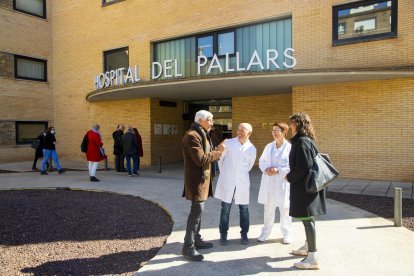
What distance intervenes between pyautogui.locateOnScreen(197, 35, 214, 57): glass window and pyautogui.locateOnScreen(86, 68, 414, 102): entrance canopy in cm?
175

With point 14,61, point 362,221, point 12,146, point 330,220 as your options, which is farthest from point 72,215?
point 14,61

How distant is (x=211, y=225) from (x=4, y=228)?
350 centimetres

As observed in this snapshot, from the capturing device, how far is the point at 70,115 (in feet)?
62.3

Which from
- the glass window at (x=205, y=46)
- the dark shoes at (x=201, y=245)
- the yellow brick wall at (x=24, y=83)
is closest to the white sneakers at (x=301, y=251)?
the dark shoes at (x=201, y=245)

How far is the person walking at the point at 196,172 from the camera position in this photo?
14.2 ft

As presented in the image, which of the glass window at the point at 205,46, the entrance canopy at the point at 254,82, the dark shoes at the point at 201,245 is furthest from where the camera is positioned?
the glass window at the point at 205,46

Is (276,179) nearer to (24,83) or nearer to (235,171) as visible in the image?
(235,171)

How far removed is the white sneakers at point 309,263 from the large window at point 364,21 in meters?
8.90

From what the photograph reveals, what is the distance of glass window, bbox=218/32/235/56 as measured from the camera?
44.3 ft

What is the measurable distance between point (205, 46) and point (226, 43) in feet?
3.32

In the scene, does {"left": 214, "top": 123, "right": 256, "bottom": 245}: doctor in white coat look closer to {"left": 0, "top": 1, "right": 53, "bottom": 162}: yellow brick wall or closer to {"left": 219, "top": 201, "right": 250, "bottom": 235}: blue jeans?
{"left": 219, "top": 201, "right": 250, "bottom": 235}: blue jeans

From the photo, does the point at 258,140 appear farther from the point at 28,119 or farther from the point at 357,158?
the point at 28,119

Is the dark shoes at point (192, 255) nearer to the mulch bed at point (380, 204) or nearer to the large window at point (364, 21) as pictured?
the mulch bed at point (380, 204)

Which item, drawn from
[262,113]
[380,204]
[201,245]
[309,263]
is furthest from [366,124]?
[201,245]
